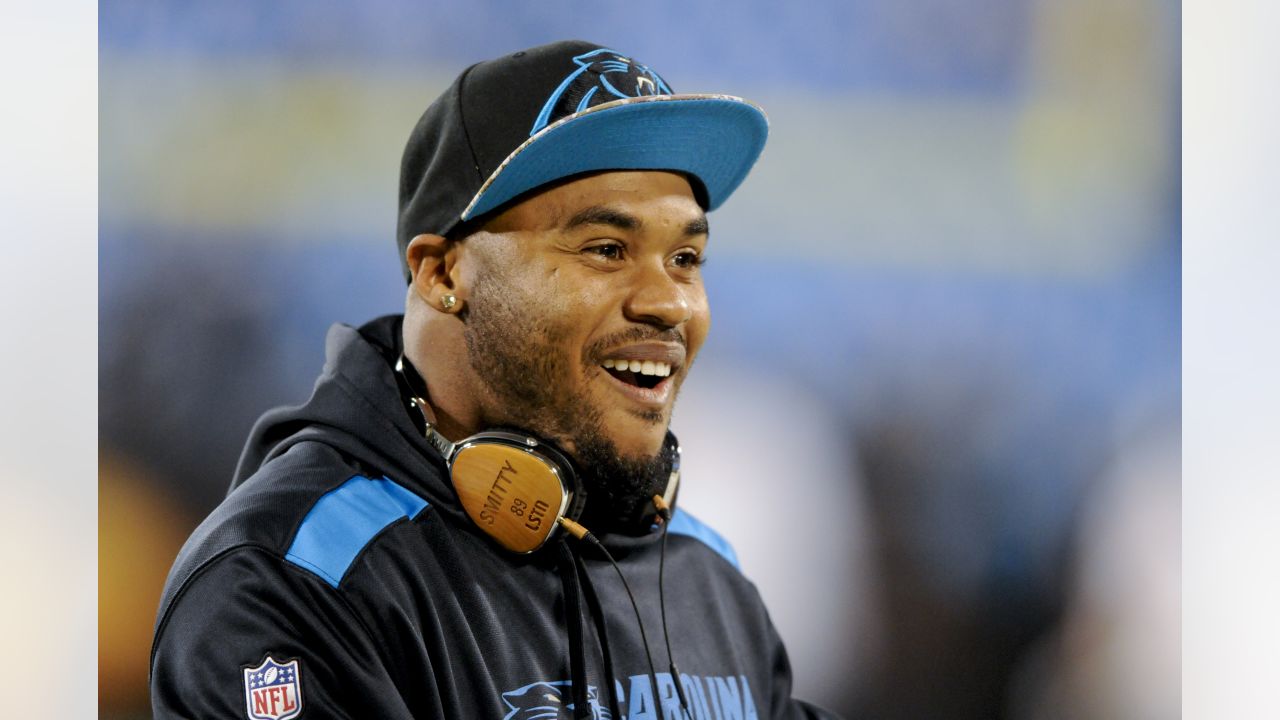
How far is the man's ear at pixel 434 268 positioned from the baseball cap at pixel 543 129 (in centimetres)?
2

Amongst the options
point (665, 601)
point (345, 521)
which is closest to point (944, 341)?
point (665, 601)

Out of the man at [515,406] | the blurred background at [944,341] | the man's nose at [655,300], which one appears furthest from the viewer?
the blurred background at [944,341]

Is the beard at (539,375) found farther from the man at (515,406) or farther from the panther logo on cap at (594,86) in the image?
the panther logo on cap at (594,86)

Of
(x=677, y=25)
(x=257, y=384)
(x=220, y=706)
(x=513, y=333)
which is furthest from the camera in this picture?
(x=677, y=25)

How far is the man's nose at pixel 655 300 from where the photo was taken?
1273mm

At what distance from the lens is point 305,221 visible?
181 cm

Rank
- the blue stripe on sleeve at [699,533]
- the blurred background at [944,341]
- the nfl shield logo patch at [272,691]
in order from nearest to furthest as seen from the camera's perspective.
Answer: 1. the nfl shield logo patch at [272,691]
2. the blue stripe on sleeve at [699,533]
3. the blurred background at [944,341]

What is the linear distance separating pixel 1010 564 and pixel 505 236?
3.98ft

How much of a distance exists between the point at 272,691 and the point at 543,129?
23.1 inches

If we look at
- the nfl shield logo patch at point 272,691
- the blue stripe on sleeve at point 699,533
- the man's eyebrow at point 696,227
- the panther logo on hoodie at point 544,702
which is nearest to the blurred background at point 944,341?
the blue stripe on sleeve at point 699,533

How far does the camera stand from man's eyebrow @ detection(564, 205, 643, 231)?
1.26 meters

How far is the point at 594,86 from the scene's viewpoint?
1.25 metres
